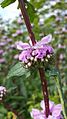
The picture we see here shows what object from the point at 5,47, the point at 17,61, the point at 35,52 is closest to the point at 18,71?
the point at 35,52

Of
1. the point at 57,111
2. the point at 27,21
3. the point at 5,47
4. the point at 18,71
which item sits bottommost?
the point at 57,111

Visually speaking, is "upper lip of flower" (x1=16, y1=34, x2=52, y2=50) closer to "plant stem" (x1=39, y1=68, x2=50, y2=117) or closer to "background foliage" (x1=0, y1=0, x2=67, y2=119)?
"plant stem" (x1=39, y1=68, x2=50, y2=117)

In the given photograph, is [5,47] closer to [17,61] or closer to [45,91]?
[17,61]

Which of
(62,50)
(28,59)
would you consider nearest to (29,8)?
(28,59)

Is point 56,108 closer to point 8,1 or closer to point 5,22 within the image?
point 8,1

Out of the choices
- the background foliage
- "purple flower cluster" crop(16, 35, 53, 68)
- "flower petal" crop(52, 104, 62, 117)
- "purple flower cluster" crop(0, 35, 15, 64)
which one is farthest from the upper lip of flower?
"purple flower cluster" crop(0, 35, 15, 64)

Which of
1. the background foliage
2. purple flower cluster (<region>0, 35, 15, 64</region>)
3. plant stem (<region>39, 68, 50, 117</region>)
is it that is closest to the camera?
plant stem (<region>39, 68, 50, 117</region>)

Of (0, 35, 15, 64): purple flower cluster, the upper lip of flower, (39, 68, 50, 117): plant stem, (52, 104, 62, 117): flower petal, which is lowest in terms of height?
(52, 104, 62, 117): flower petal

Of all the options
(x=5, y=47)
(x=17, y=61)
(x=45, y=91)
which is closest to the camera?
(x=45, y=91)

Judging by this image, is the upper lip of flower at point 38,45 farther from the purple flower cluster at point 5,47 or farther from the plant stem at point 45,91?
the purple flower cluster at point 5,47

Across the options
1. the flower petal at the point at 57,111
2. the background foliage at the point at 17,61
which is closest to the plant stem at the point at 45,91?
the flower petal at the point at 57,111
